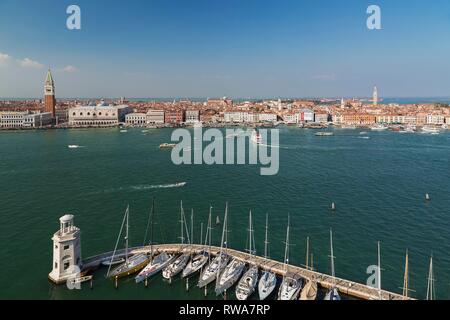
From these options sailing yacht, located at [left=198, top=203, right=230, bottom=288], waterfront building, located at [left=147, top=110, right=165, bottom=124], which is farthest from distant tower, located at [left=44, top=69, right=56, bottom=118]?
sailing yacht, located at [left=198, top=203, right=230, bottom=288]

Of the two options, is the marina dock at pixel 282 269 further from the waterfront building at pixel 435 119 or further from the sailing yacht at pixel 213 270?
the waterfront building at pixel 435 119

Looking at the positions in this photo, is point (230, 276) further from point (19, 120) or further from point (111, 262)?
point (19, 120)

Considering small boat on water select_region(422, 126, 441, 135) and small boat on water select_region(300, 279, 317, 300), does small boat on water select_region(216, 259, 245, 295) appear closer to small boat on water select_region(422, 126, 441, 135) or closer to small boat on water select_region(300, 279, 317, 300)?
small boat on water select_region(300, 279, 317, 300)

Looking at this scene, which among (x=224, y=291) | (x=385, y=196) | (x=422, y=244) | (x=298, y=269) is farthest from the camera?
(x=385, y=196)

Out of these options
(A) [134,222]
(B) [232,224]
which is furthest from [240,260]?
(A) [134,222]

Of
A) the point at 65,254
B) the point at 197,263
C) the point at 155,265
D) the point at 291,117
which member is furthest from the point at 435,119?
the point at 65,254

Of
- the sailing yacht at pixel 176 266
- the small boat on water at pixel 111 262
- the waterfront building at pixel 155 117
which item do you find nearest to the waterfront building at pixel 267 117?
the waterfront building at pixel 155 117

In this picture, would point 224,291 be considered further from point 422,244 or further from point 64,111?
point 64,111
